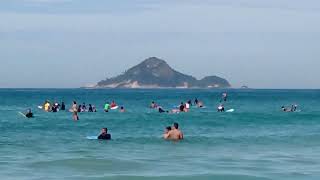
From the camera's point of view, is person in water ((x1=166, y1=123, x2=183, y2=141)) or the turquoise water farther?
person in water ((x1=166, y1=123, x2=183, y2=141))

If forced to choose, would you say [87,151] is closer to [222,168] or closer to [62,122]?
[222,168]

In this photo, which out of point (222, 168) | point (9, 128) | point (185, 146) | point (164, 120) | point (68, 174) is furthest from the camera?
point (164, 120)

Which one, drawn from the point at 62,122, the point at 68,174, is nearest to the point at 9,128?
the point at 62,122

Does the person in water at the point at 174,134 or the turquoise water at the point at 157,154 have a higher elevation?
the person in water at the point at 174,134

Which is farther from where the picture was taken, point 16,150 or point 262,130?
point 262,130

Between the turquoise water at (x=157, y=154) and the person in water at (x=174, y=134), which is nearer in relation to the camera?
the turquoise water at (x=157, y=154)

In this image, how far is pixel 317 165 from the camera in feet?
77.9

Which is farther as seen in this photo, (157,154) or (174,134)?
(174,134)

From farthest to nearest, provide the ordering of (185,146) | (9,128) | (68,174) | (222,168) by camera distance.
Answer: (9,128) < (185,146) < (222,168) < (68,174)

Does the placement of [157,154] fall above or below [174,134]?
below

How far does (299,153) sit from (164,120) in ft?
85.2

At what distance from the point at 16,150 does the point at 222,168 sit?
9653 mm

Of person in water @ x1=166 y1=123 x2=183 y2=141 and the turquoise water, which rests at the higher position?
person in water @ x1=166 y1=123 x2=183 y2=141

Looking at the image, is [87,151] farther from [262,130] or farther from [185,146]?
[262,130]
